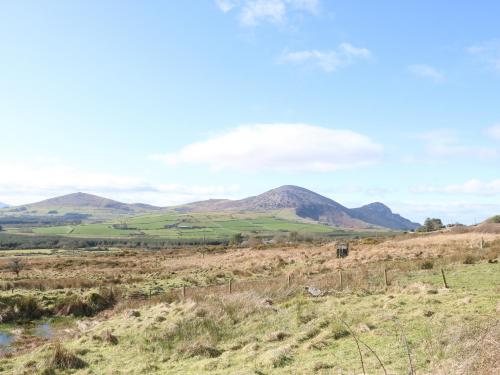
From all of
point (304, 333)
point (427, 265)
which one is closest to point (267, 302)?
point (304, 333)

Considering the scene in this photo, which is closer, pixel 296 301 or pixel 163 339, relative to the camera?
pixel 163 339

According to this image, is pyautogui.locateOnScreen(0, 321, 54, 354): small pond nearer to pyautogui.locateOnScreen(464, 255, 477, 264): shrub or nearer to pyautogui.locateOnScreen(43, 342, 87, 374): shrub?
pyautogui.locateOnScreen(43, 342, 87, 374): shrub

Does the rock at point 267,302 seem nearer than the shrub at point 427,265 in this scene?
Yes

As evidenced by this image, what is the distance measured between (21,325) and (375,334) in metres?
23.4

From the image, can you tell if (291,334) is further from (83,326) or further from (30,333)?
(30,333)

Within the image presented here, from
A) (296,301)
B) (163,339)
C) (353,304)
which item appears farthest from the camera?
(296,301)

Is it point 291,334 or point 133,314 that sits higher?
point 291,334

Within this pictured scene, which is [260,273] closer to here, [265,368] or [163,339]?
[163,339]

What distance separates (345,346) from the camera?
1380 centimetres

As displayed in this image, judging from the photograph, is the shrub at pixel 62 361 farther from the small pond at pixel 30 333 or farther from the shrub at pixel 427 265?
the shrub at pixel 427 265

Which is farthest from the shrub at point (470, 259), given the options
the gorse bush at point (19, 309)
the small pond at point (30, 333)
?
the gorse bush at point (19, 309)

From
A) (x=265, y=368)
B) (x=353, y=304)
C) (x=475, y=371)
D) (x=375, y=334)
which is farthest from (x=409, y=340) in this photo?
(x=353, y=304)

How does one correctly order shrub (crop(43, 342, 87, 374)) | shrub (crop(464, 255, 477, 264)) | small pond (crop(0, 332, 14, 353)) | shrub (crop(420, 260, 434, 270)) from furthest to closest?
shrub (crop(464, 255, 477, 264)) < shrub (crop(420, 260, 434, 270)) < small pond (crop(0, 332, 14, 353)) < shrub (crop(43, 342, 87, 374))

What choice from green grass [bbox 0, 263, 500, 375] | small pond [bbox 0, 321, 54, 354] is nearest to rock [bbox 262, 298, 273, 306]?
green grass [bbox 0, 263, 500, 375]
